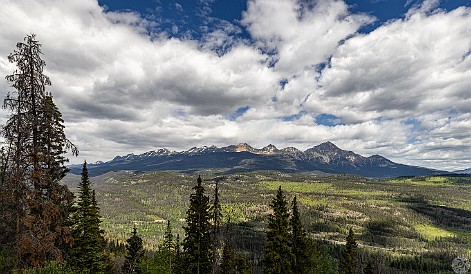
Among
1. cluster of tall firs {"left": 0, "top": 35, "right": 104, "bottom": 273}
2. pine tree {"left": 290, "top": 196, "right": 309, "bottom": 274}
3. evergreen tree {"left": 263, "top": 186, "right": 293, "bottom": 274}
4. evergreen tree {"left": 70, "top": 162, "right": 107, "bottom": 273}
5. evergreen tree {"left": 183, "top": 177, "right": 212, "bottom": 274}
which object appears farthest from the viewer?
pine tree {"left": 290, "top": 196, "right": 309, "bottom": 274}

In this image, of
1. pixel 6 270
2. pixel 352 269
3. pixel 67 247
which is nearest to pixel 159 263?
pixel 67 247

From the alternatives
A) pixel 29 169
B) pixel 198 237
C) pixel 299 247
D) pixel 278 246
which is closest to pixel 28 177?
pixel 29 169

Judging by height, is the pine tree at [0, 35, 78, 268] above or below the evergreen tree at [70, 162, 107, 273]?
above

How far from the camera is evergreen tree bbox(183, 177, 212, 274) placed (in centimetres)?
3800

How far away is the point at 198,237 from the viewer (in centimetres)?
3828

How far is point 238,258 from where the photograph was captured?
64312 mm

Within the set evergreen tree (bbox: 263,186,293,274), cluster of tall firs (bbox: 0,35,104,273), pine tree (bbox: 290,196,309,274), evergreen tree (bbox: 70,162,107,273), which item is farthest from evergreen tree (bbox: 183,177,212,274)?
cluster of tall firs (bbox: 0,35,104,273)

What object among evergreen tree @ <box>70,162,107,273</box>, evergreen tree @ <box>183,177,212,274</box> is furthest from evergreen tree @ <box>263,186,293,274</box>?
evergreen tree @ <box>70,162,107,273</box>

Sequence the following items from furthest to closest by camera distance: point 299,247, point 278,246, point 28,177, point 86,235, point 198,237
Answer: point 299,247 < point 278,246 < point 86,235 < point 198,237 < point 28,177

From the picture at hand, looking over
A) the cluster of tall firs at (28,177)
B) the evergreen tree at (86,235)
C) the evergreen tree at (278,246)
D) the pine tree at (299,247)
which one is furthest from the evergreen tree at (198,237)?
the cluster of tall firs at (28,177)

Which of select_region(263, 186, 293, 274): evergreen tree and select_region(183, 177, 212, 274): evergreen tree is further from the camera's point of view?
select_region(263, 186, 293, 274): evergreen tree

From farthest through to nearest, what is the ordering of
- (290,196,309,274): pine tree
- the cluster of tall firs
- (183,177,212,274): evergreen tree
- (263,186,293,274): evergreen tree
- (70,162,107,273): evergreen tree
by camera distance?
(290,196,309,274): pine tree → (263,186,293,274): evergreen tree → (183,177,212,274): evergreen tree → (70,162,107,273): evergreen tree → the cluster of tall firs

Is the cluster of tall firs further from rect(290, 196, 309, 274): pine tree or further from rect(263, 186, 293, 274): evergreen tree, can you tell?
rect(290, 196, 309, 274): pine tree

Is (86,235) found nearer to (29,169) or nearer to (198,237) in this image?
(198,237)
